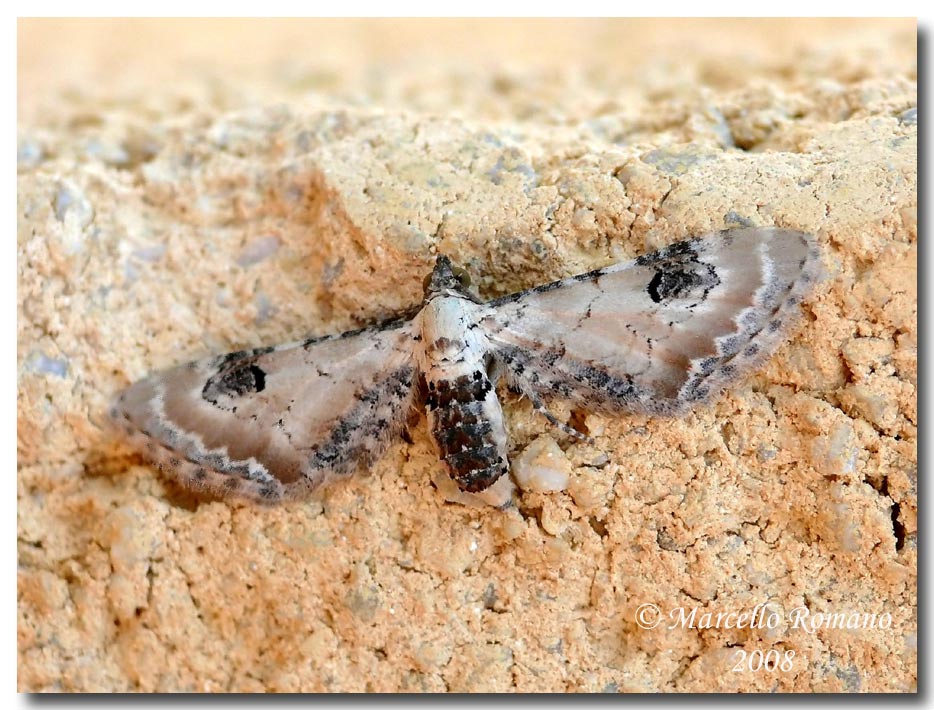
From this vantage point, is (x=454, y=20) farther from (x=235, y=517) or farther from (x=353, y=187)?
(x=235, y=517)

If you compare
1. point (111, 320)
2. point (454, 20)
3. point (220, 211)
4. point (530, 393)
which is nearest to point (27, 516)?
point (111, 320)

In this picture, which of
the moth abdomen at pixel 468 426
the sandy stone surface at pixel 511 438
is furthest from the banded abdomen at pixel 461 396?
the sandy stone surface at pixel 511 438

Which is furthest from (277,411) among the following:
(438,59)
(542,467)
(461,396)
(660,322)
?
(438,59)

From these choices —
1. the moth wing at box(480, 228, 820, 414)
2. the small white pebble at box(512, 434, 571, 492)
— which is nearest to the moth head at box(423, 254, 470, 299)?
the moth wing at box(480, 228, 820, 414)

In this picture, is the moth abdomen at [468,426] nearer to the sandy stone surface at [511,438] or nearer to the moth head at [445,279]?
the sandy stone surface at [511,438]

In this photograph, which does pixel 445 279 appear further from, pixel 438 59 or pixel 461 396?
pixel 438 59

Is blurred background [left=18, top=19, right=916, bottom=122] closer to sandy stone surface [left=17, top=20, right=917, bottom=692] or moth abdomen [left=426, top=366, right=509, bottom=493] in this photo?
sandy stone surface [left=17, top=20, right=917, bottom=692]
